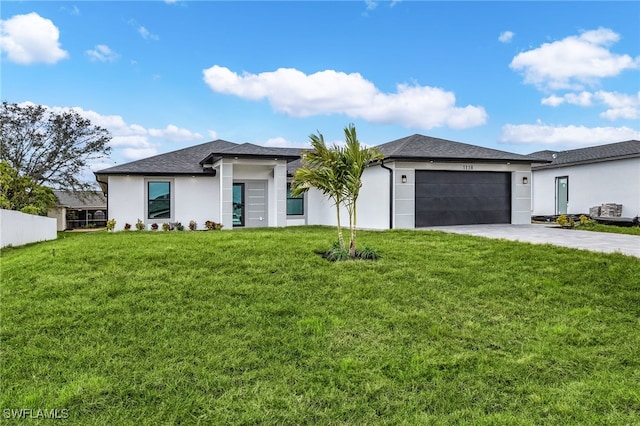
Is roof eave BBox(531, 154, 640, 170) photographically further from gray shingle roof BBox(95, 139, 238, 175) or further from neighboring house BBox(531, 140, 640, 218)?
gray shingle roof BBox(95, 139, 238, 175)

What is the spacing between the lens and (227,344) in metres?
4.17

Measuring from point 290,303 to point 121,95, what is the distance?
554 inches

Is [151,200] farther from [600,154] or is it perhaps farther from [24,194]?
[600,154]

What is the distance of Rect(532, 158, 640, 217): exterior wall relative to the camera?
54.1 ft

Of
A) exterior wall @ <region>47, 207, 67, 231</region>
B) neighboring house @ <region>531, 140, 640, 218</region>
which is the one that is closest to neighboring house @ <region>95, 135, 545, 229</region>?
neighboring house @ <region>531, 140, 640, 218</region>

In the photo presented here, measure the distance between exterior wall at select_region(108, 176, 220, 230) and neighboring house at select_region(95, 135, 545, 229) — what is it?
0.04 m

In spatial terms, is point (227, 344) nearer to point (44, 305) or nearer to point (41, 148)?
Answer: point (44, 305)

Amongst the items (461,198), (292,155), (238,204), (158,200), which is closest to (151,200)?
(158,200)

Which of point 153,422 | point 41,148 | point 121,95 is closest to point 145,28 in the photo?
point 121,95

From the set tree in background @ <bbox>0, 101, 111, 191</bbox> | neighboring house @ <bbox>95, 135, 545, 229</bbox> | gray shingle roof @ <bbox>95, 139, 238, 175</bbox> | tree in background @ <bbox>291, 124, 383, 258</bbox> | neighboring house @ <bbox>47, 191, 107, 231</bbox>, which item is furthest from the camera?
neighboring house @ <bbox>47, 191, 107, 231</bbox>

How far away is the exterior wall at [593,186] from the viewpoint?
16.5 m

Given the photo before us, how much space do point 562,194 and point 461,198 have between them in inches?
331

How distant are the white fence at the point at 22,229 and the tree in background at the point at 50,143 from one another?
10.6m

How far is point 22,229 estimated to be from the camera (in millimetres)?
13445
